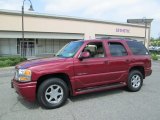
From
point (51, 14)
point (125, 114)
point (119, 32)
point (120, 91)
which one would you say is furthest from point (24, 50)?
point (125, 114)

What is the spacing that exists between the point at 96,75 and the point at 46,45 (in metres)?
31.4

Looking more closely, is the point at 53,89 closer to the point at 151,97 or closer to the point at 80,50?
the point at 80,50

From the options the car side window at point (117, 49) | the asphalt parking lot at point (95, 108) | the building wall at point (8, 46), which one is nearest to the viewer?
the asphalt parking lot at point (95, 108)

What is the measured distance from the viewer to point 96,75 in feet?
21.8

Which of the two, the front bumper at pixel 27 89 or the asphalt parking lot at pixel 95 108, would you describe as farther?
the front bumper at pixel 27 89

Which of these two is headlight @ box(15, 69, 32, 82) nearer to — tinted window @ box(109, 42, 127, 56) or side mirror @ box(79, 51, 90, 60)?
side mirror @ box(79, 51, 90, 60)

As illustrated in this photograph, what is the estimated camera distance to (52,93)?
598 cm

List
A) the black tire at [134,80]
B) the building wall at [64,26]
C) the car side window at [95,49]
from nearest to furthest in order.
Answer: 1. the car side window at [95,49]
2. the black tire at [134,80]
3. the building wall at [64,26]

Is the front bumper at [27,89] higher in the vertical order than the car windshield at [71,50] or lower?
lower

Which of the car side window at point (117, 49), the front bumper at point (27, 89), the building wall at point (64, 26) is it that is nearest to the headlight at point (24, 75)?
the front bumper at point (27, 89)

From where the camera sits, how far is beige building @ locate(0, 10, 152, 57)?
30625 millimetres

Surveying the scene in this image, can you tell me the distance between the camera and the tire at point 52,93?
580 cm

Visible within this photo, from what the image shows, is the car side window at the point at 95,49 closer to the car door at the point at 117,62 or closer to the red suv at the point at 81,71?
the red suv at the point at 81,71

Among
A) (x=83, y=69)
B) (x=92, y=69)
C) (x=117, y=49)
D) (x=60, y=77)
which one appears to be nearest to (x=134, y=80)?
(x=117, y=49)
